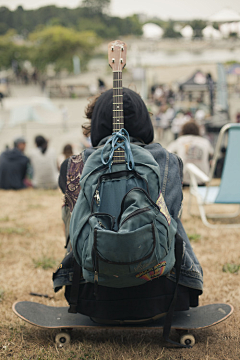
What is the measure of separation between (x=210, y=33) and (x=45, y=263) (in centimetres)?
9236

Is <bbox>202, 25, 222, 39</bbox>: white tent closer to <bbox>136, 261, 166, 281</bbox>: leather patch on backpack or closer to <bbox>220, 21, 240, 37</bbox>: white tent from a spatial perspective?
<bbox>220, 21, 240, 37</bbox>: white tent

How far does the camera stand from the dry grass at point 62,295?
6.37 feet

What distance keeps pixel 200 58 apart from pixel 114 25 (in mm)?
48252

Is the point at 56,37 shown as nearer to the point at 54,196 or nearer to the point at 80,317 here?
the point at 54,196

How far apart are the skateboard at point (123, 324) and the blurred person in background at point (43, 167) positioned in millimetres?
5375

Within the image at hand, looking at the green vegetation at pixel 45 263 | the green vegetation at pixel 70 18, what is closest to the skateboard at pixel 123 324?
the green vegetation at pixel 45 263

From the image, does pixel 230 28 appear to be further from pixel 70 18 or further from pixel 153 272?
pixel 153 272

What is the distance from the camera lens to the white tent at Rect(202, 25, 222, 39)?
275 ft

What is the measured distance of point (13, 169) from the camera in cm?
736

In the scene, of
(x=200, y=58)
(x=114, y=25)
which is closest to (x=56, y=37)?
(x=200, y=58)

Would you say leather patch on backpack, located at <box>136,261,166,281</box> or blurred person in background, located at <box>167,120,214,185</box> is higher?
blurred person in background, located at <box>167,120,214,185</box>

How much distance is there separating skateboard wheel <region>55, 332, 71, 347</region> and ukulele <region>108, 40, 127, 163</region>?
1.01 m

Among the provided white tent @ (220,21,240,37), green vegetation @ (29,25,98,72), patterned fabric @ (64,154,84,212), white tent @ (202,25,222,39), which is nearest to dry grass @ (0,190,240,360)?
patterned fabric @ (64,154,84,212)

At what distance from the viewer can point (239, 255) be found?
3283 millimetres
